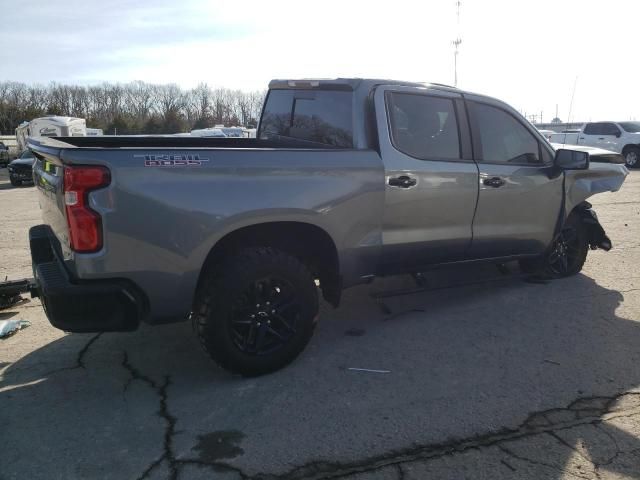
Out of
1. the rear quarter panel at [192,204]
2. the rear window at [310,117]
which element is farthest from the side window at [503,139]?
the rear quarter panel at [192,204]

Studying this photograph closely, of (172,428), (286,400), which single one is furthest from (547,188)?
(172,428)

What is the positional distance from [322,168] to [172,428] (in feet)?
6.14

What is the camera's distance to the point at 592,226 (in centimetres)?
601

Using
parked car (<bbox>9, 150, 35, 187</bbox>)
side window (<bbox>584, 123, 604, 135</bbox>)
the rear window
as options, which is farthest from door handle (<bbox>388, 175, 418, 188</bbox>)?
side window (<bbox>584, 123, 604, 135</bbox>)

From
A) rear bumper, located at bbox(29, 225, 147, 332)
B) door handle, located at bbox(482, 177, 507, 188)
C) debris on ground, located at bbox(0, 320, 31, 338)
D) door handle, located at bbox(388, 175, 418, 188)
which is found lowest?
debris on ground, located at bbox(0, 320, 31, 338)

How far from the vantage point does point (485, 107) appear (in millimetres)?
4910

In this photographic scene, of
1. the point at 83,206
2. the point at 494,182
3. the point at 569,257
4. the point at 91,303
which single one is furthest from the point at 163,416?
the point at 569,257

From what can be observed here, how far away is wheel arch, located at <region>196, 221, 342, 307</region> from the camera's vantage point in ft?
11.8

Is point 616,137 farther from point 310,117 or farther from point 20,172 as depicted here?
point 20,172

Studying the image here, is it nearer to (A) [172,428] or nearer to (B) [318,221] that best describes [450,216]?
(B) [318,221]

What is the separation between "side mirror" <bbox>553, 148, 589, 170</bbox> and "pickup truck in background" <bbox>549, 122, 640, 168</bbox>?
1983 centimetres

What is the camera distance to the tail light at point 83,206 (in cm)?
300

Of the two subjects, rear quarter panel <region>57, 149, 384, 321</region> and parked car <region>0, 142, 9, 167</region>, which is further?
parked car <region>0, 142, 9, 167</region>

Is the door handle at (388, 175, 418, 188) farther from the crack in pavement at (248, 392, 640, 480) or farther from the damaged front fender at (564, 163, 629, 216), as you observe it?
the damaged front fender at (564, 163, 629, 216)
